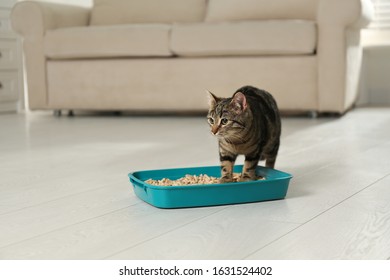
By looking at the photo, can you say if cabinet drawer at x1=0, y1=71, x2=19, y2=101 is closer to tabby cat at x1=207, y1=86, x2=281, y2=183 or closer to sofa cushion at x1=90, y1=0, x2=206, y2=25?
sofa cushion at x1=90, y1=0, x2=206, y2=25

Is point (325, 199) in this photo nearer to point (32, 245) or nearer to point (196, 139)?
point (32, 245)

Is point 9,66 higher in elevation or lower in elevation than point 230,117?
lower

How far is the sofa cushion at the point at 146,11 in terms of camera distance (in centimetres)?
461

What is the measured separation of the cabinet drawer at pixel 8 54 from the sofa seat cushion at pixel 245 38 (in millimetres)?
1524

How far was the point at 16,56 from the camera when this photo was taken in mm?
4879

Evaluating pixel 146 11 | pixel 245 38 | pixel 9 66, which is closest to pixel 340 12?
pixel 245 38

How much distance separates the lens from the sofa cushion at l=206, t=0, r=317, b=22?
13.5 feet

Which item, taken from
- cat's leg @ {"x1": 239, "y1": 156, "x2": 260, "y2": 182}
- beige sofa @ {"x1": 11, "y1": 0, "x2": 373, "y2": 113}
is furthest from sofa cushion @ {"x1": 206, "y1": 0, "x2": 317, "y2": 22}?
cat's leg @ {"x1": 239, "y1": 156, "x2": 260, "y2": 182}

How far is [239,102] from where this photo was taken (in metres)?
1.58

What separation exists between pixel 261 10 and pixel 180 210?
A: 2930 mm

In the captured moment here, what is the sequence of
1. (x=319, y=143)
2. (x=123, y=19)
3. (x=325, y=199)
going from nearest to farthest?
1. (x=325, y=199)
2. (x=319, y=143)
3. (x=123, y=19)

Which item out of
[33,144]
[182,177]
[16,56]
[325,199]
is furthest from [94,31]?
Answer: [325,199]

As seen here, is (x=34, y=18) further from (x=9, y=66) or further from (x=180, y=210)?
(x=180, y=210)
